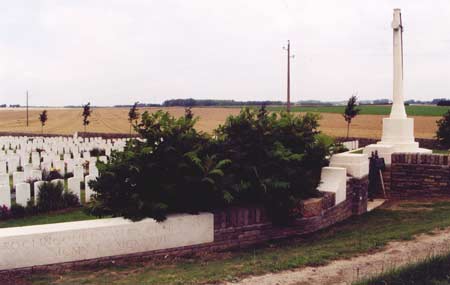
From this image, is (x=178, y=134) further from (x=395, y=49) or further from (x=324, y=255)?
(x=395, y=49)

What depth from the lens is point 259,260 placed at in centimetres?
497

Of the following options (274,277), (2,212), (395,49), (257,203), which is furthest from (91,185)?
(395,49)

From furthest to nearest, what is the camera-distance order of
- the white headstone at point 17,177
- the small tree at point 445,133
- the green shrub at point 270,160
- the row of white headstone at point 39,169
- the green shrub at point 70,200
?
the small tree at point 445,133, the white headstone at point 17,177, the green shrub at point 70,200, the row of white headstone at point 39,169, the green shrub at point 270,160

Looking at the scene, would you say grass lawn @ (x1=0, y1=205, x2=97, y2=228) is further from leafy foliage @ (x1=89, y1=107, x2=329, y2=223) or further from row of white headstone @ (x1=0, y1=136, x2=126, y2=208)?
leafy foliage @ (x1=89, y1=107, x2=329, y2=223)

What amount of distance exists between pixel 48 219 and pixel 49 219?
0.02 m

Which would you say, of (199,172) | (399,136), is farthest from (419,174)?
(199,172)

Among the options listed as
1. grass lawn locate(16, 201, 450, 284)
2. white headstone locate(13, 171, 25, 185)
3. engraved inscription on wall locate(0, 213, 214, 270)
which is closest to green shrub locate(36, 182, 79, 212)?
white headstone locate(13, 171, 25, 185)

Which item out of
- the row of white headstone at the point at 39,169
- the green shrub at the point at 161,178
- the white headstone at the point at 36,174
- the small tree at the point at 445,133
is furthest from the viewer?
the small tree at the point at 445,133

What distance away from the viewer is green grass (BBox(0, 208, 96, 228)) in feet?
27.5

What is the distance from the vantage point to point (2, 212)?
8.59 metres

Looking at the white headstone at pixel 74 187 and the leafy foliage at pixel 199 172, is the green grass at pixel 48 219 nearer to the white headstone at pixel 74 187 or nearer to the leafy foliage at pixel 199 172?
the white headstone at pixel 74 187

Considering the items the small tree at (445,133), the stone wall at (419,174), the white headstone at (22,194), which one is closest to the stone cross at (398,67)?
the stone wall at (419,174)

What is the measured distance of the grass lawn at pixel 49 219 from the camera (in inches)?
329

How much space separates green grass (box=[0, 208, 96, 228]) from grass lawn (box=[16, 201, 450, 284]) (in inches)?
145
